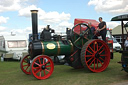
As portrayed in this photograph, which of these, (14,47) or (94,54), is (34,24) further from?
(14,47)

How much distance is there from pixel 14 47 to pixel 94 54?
750 cm

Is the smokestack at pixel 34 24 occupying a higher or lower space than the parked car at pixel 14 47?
higher

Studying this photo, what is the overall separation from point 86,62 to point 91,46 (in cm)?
76

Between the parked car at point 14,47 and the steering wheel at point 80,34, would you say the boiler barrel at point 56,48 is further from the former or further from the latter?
the parked car at point 14,47

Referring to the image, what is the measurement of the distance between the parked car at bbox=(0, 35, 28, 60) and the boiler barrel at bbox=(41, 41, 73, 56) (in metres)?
5.73

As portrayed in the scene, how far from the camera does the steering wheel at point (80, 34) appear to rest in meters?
6.66

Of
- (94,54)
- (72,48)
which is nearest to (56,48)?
(72,48)

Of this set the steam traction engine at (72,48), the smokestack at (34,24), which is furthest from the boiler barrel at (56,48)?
the smokestack at (34,24)

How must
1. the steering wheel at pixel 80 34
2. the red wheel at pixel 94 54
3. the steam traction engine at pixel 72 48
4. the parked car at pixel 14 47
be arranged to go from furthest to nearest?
the parked car at pixel 14 47 → the steering wheel at pixel 80 34 → the red wheel at pixel 94 54 → the steam traction engine at pixel 72 48

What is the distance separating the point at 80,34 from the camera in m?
6.74

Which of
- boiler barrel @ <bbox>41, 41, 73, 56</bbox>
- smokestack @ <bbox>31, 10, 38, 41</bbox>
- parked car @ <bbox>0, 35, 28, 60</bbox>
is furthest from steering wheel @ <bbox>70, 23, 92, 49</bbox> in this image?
parked car @ <bbox>0, 35, 28, 60</bbox>

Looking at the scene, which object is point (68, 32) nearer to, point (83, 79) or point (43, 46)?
point (43, 46)

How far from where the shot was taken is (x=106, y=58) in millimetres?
6992

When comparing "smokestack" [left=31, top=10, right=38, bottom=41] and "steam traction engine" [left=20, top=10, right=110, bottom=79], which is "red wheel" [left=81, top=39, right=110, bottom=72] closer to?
"steam traction engine" [left=20, top=10, right=110, bottom=79]
